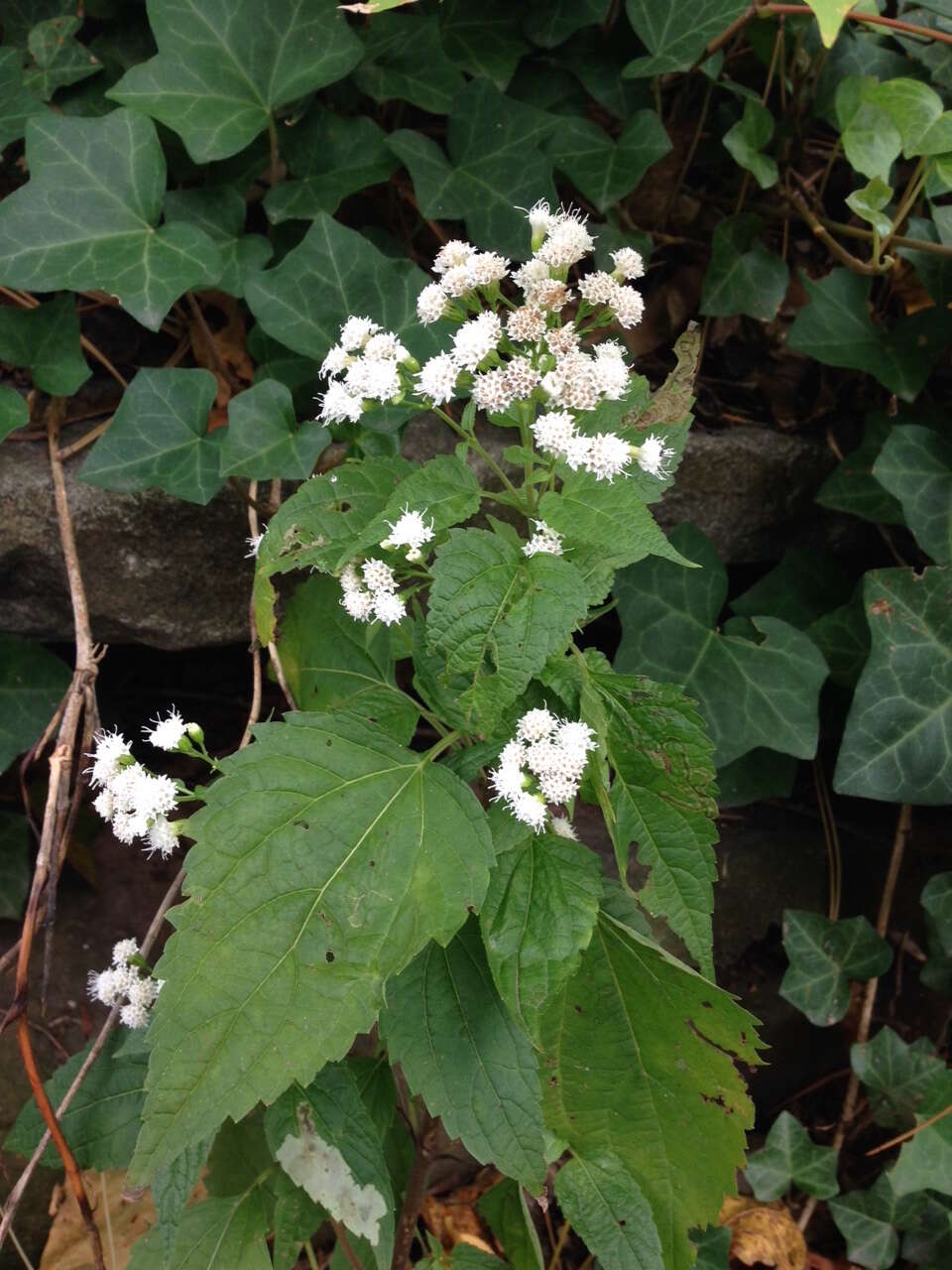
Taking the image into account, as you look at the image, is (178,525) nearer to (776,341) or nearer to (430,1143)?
(430,1143)

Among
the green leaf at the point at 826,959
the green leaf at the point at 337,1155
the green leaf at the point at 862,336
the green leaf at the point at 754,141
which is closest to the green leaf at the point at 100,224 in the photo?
the green leaf at the point at 754,141

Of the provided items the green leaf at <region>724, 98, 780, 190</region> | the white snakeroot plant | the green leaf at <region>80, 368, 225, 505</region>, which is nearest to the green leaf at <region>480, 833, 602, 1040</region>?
the white snakeroot plant

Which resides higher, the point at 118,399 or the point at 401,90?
the point at 401,90

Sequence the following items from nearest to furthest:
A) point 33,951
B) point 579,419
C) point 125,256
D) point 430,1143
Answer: point 579,419 → point 430,1143 → point 125,256 → point 33,951

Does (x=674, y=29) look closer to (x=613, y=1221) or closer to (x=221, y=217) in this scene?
(x=221, y=217)

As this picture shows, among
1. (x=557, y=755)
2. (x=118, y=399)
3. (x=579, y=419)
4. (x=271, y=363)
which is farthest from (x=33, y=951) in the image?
(x=579, y=419)

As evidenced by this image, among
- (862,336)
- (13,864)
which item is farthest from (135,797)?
(862,336)

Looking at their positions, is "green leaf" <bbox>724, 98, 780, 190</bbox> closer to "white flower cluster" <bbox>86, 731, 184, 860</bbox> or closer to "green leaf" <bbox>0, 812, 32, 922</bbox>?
"white flower cluster" <bbox>86, 731, 184, 860</bbox>

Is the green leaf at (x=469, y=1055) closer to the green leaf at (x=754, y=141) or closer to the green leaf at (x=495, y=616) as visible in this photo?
the green leaf at (x=495, y=616)
